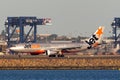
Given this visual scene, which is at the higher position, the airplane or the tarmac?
the airplane

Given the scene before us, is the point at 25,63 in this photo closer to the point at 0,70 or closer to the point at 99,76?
the point at 0,70

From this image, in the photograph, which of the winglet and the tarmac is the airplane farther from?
the tarmac

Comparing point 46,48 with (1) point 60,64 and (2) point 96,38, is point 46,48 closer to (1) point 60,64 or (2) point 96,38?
(2) point 96,38

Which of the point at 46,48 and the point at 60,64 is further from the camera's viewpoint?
the point at 46,48

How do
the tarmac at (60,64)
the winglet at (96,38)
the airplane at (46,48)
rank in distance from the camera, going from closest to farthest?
1. the tarmac at (60,64)
2. the airplane at (46,48)
3. the winglet at (96,38)

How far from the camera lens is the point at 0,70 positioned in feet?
372

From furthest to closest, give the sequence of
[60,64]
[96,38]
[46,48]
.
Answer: [96,38], [46,48], [60,64]

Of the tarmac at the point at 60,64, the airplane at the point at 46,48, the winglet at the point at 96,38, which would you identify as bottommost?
the tarmac at the point at 60,64

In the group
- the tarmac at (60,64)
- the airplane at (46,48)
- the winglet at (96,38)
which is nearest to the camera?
the tarmac at (60,64)

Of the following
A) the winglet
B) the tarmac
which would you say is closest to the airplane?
the winglet

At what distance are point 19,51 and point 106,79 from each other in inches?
2576

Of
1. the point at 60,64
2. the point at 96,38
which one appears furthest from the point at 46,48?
the point at 60,64

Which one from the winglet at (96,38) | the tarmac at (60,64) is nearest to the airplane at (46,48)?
the winglet at (96,38)

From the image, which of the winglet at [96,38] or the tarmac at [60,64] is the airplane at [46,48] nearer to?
the winglet at [96,38]
